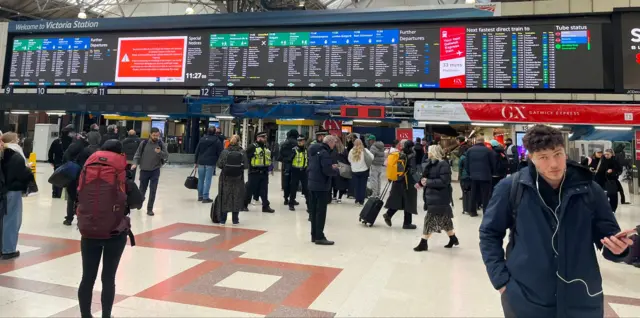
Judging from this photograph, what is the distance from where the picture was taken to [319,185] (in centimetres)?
486

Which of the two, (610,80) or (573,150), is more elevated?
(610,80)

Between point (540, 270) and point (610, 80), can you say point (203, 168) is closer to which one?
point (540, 270)

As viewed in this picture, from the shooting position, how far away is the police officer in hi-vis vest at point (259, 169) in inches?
285

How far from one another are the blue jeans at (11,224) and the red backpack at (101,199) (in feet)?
8.04

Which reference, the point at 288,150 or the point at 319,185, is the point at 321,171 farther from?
the point at 288,150

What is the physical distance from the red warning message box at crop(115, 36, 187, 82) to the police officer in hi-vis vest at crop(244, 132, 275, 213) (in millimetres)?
4812

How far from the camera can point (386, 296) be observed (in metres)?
3.14

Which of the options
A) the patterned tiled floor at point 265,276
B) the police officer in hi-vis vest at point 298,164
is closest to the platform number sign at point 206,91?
the police officer in hi-vis vest at point 298,164

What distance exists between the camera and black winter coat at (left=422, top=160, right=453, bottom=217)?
4727mm

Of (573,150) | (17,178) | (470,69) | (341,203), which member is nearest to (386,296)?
(17,178)

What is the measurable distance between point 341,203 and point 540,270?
24.4 ft

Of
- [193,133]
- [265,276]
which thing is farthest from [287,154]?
[193,133]

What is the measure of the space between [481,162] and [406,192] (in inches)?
90.5

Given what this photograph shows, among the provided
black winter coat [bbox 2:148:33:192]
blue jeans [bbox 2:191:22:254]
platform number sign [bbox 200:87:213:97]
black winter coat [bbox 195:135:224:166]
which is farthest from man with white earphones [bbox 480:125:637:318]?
platform number sign [bbox 200:87:213:97]
